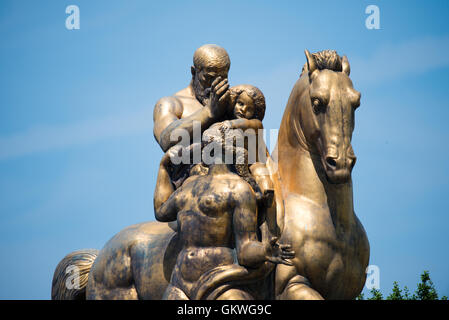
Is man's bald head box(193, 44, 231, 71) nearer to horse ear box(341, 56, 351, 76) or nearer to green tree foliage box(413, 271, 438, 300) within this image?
horse ear box(341, 56, 351, 76)

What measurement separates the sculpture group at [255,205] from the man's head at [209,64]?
156 millimetres

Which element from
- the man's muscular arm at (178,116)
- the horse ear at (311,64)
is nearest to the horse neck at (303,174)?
the horse ear at (311,64)

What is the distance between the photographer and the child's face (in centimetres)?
552

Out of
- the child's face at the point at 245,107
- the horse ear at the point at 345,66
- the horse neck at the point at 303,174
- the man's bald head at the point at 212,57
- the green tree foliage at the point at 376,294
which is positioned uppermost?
the man's bald head at the point at 212,57

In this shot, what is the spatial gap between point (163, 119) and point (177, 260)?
146 centimetres

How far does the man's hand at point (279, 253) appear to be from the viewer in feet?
16.1

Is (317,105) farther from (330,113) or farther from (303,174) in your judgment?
(303,174)

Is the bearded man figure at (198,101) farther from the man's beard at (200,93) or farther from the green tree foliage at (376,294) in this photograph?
the green tree foliage at (376,294)

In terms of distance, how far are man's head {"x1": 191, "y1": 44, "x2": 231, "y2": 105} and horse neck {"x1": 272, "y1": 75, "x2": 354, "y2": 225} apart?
724 mm

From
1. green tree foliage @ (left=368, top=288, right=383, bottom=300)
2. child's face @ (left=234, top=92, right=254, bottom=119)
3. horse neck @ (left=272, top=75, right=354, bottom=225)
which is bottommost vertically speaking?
green tree foliage @ (left=368, top=288, right=383, bottom=300)

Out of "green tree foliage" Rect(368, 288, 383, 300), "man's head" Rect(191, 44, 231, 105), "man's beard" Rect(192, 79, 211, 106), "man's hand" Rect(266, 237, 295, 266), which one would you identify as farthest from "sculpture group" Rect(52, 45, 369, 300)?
"green tree foliage" Rect(368, 288, 383, 300)
